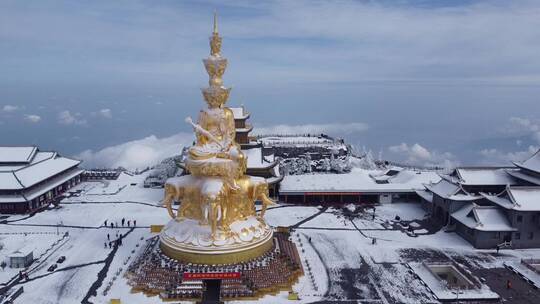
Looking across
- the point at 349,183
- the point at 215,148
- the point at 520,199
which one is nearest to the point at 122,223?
the point at 215,148

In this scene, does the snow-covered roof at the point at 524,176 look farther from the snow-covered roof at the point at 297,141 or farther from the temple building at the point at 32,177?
the temple building at the point at 32,177

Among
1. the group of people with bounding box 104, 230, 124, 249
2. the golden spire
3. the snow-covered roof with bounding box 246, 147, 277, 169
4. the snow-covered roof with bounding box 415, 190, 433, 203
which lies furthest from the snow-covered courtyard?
the golden spire

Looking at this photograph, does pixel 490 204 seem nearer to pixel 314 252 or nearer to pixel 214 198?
pixel 314 252

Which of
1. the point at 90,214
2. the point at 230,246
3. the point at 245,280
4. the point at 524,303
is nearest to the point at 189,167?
Answer: the point at 230,246

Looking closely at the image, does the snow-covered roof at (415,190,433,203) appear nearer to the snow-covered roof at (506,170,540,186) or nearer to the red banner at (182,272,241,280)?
the snow-covered roof at (506,170,540,186)

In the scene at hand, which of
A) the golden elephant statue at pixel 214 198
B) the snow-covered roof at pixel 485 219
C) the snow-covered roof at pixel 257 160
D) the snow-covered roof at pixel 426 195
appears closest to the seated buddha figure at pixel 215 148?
the golden elephant statue at pixel 214 198

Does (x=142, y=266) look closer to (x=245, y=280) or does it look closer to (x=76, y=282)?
(x=76, y=282)
